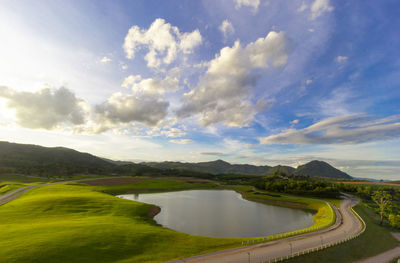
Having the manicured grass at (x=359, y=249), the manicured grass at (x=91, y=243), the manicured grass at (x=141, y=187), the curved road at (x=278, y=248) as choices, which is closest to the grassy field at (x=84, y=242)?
the manicured grass at (x=91, y=243)

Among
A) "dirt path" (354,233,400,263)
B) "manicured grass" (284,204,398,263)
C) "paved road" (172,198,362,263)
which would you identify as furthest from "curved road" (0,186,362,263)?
"dirt path" (354,233,400,263)

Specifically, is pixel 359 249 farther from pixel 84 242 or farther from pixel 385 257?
pixel 84 242

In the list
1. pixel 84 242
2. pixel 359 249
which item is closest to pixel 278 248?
pixel 359 249

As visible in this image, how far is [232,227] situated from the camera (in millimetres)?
45875

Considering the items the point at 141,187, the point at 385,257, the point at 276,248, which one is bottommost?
the point at 141,187

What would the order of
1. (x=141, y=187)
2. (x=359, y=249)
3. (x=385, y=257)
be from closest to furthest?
1. (x=385, y=257)
2. (x=359, y=249)
3. (x=141, y=187)

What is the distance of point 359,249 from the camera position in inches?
1240

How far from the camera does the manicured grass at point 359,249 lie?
26562 mm

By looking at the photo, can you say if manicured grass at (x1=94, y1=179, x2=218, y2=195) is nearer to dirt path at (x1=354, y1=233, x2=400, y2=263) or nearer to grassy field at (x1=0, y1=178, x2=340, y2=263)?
grassy field at (x1=0, y1=178, x2=340, y2=263)

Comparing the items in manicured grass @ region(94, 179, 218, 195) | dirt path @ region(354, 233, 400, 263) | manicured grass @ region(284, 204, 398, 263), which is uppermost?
manicured grass @ region(284, 204, 398, 263)

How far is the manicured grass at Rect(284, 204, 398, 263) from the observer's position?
26.6 meters

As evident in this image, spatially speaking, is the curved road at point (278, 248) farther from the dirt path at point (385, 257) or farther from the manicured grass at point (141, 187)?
the manicured grass at point (141, 187)

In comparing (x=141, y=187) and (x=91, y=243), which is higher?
(x=91, y=243)

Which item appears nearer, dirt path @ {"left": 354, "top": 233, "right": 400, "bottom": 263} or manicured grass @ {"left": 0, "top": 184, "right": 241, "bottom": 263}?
manicured grass @ {"left": 0, "top": 184, "right": 241, "bottom": 263}
